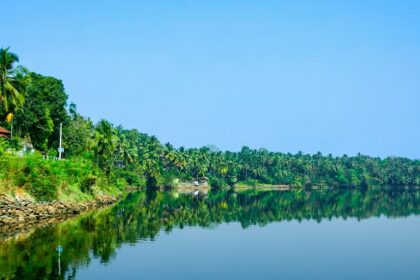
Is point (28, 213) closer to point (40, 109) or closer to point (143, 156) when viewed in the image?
point (40, 109)

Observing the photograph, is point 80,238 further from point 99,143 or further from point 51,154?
point 99,143

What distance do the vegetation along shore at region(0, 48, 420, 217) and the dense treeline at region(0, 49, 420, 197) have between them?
13cm

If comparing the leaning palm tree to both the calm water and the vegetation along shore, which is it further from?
the calm water

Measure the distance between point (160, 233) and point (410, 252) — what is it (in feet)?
58.3

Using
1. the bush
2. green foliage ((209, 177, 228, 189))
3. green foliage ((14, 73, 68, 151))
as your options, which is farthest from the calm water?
green foliage ((209, 177, 228, 189))

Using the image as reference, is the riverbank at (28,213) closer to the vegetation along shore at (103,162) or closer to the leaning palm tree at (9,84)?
the vegetation along shore at (103,162)

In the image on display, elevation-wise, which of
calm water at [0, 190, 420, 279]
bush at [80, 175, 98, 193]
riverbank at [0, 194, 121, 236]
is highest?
bush at [80, 175, 98, 193]

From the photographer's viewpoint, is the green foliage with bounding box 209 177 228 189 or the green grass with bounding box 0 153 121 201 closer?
the green grass with bounding box 0 153 121 201

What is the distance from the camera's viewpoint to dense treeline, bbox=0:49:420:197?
199 ft

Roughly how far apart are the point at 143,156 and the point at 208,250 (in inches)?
3889

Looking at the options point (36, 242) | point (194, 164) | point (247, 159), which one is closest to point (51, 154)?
point (36, 242)

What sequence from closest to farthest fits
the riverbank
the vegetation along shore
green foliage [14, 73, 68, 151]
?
the riverbank → the vegetation along shore → green foliage [14, 73, 68, 151]

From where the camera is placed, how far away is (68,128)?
72.4 meters

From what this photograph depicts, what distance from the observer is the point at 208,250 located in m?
31.2
